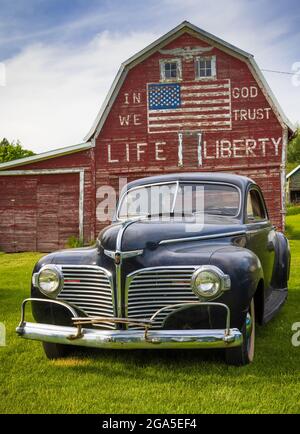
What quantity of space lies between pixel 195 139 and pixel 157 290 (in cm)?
1164

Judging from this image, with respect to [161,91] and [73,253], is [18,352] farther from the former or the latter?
[161,91]

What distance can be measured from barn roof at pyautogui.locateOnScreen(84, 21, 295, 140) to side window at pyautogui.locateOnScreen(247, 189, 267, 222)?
30.4 feet

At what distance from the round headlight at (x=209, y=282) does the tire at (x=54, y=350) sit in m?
1.38

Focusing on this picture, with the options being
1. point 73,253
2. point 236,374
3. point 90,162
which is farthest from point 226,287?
point 90,162

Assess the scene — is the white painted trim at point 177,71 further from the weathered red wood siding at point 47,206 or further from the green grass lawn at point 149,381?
the green grass lawn at point 149,381

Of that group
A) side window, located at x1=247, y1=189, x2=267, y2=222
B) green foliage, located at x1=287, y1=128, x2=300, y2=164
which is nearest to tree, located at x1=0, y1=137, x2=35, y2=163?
green foliage, located at x1=287, y1=128, x2=300, y2=164

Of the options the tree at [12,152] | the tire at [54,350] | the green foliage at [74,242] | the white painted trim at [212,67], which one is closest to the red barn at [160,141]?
the white painted trim at [212,67]

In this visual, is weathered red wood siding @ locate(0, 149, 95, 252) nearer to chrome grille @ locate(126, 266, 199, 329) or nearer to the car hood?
the car hood

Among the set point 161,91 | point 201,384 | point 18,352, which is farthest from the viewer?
point 161,91

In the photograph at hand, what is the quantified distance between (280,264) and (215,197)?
1620 mm

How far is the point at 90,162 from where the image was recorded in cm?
1510

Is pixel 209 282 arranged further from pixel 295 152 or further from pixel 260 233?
pixel 295 152

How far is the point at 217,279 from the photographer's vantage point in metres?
3.49
